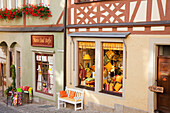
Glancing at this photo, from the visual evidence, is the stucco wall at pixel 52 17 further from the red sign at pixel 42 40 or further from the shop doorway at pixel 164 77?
the shop doorway at pixel 164 77

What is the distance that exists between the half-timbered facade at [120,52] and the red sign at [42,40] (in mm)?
1072

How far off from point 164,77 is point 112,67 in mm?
2014

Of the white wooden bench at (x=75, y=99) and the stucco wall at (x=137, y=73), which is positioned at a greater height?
the stucco wall at (x=137, y=73)

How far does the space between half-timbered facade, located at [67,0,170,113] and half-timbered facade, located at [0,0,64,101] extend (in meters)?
0.72

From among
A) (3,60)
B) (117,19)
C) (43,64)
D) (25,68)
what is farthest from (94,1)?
(3,60)

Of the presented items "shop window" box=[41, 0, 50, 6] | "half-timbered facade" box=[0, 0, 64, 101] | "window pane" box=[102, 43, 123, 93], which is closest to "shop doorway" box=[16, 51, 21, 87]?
"half-timbered facade" box=[0, 0, 64, 101]

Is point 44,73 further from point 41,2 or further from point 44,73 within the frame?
point 41,2

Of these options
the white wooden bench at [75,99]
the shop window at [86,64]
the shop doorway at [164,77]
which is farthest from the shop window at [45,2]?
the shop doorway at [164,77]

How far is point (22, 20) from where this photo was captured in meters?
13.3

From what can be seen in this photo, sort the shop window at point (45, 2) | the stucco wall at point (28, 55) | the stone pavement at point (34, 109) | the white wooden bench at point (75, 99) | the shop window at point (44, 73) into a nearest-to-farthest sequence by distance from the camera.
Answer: the white wooden bench at point (75, 99)
the stone pavement at point (34, 109)
the stucco wall at point (28, 55)
the shop window at point (45, 2)
the shop window at point (44, 73)

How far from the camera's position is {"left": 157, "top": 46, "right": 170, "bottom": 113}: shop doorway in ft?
26.9

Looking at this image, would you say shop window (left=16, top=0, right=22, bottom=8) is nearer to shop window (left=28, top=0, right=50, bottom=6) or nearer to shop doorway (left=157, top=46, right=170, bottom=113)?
shop window (left=28, top=0, right=50, bottom=6)

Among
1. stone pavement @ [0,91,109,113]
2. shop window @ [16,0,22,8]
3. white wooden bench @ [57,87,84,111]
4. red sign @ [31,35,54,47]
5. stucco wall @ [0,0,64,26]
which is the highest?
shop window @ [16,0,22,8]

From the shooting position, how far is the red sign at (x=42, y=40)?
11660 millimetres
